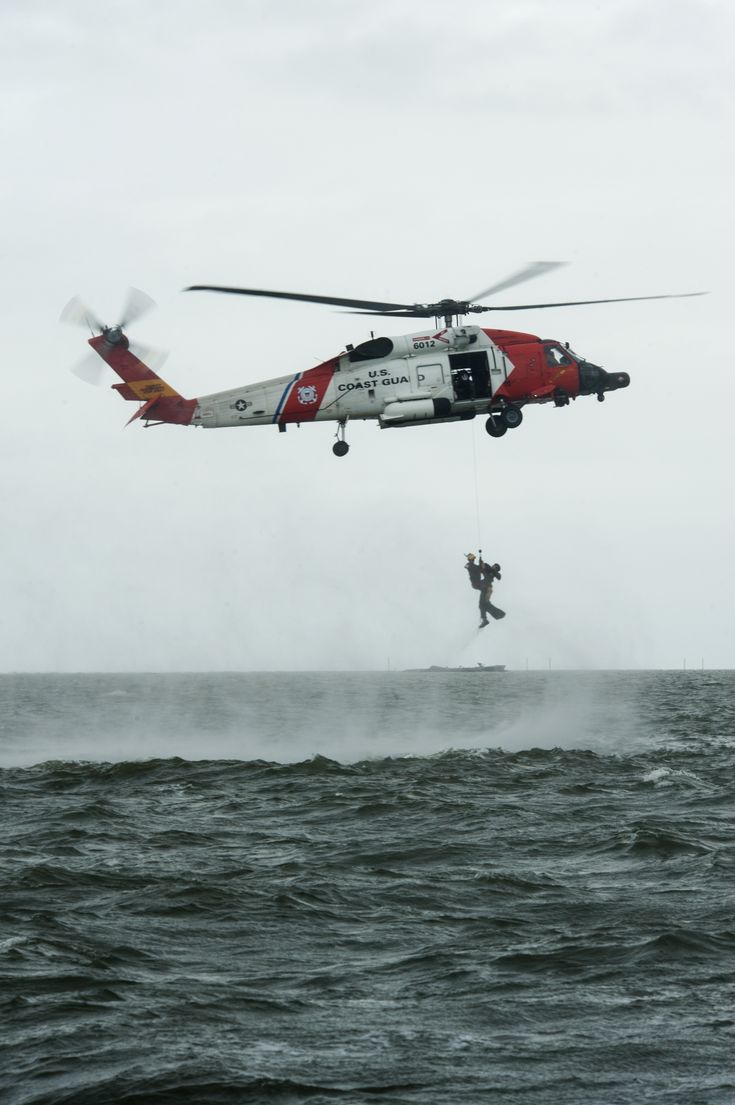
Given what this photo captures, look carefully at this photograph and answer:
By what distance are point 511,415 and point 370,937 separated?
16.8 m

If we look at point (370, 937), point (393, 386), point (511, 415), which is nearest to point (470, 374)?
point (511, 415)

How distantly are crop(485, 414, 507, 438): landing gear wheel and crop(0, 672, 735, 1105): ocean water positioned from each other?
8543mm

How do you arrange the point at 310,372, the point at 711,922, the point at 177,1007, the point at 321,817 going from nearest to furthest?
the point at 177,1007
the point at 711,922
the point at 321,817
the point at 310,372

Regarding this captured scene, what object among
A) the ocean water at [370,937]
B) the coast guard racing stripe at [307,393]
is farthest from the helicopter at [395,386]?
the ocean water at [370,937]

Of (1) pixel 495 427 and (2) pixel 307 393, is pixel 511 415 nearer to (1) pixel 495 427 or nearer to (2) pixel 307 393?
(1) pixel 495 427

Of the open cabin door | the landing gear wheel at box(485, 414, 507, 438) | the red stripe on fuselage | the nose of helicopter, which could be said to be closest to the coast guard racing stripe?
the red stripe on fuselage

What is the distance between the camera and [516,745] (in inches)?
1748

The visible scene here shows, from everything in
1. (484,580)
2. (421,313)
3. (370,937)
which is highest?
(421,313)

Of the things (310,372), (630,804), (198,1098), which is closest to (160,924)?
(198,1098)

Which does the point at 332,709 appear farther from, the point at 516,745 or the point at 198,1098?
the point at 198,1098

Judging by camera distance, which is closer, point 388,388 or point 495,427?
point 388,388

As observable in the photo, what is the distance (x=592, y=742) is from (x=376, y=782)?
14.7m

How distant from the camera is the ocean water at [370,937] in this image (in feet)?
37.6

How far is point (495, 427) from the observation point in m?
30.8
